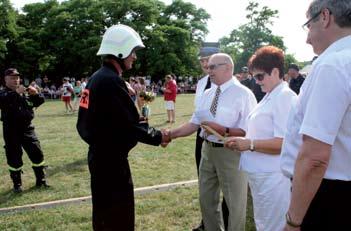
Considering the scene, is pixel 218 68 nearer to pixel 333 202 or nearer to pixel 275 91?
pixel 275 91

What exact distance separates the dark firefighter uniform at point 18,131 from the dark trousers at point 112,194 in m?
4.00

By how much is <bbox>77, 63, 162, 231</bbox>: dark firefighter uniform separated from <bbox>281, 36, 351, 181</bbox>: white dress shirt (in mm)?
1772

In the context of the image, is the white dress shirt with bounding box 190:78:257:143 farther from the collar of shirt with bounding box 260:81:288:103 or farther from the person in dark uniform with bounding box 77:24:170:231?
the person in dark uniform with bounding box 77:24:170:231

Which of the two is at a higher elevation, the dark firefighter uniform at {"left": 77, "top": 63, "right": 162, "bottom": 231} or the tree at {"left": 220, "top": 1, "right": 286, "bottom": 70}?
the tree at {"left": 220, "top": 1, "right": 286, "bottom": 70}

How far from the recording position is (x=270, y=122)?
3.39m

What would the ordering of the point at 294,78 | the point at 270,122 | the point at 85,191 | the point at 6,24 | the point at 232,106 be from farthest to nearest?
1. the point at 6,24
2. the point at 294,78
3. the point at 85,191
4. the point at 232,106
5. the point at 270,122

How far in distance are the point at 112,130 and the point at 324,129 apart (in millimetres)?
1974

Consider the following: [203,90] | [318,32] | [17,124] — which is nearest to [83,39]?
[17,124]

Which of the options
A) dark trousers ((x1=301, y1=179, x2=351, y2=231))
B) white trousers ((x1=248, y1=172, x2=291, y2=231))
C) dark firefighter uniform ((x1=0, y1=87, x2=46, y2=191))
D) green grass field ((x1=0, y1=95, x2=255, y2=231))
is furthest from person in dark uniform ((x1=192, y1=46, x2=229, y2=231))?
dark firefighter uniform ((x1=0, y1=87, x2=46, y2=191))

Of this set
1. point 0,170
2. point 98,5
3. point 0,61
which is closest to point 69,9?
point 98,5

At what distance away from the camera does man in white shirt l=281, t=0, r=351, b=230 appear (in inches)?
71.6

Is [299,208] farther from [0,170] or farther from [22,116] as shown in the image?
[0,170]

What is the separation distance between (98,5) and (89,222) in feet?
183

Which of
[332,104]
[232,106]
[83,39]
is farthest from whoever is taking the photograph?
[83,39]
